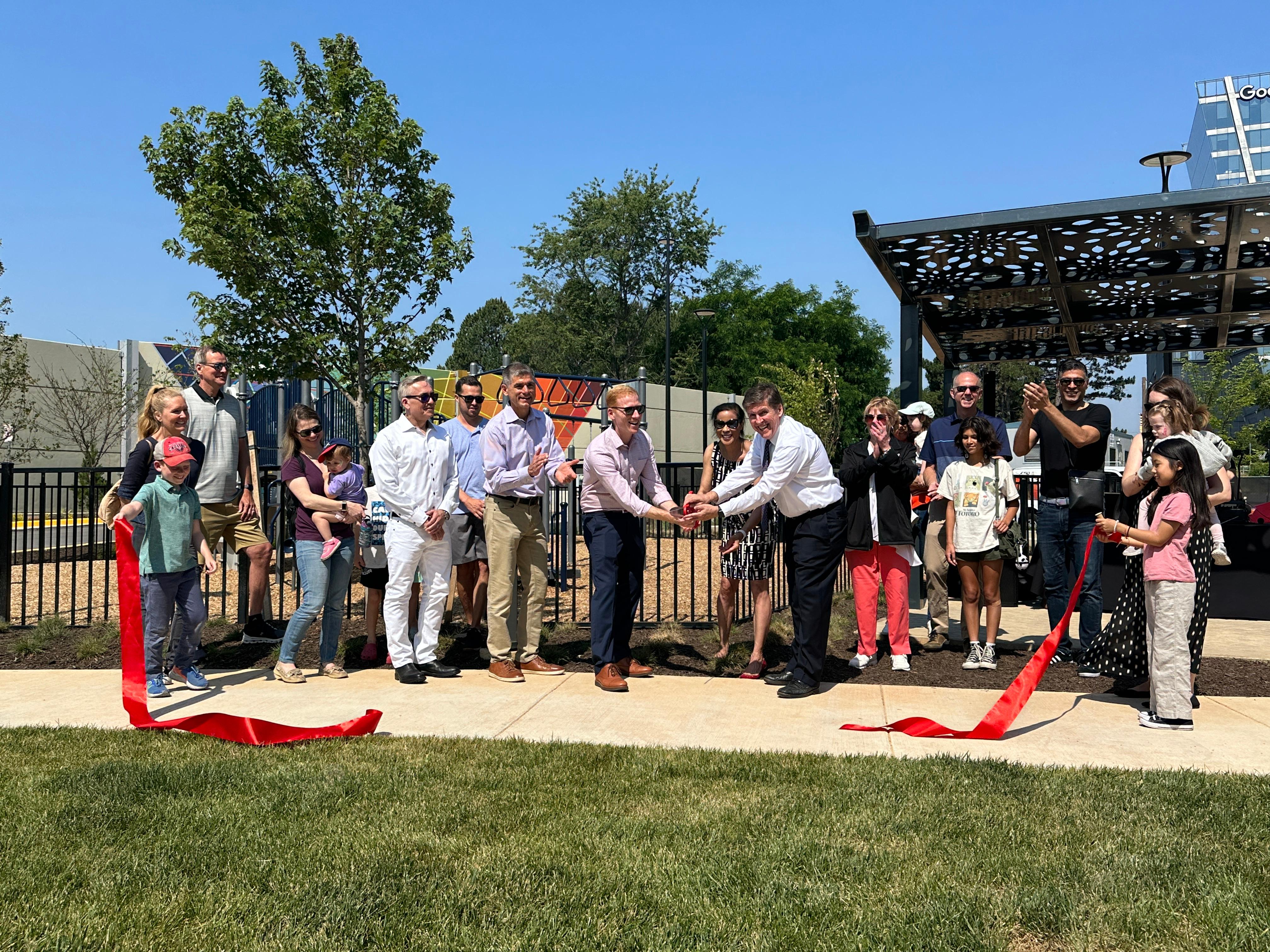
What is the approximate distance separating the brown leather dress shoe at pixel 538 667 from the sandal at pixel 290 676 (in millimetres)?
1437

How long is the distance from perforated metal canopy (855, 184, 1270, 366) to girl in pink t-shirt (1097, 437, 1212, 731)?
8.24ft

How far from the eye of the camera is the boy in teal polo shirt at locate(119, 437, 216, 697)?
20.4ft

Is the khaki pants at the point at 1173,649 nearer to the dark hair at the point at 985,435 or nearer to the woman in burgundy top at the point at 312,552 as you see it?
the dark hair at the point at 985,435

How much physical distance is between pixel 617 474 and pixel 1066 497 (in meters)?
3.18

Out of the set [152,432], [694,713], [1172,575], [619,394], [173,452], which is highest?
[619,394]

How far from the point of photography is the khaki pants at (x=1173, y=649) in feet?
17.7

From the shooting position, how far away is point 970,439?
23.9 feet

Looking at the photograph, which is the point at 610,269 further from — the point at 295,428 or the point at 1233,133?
the point at 1233,133

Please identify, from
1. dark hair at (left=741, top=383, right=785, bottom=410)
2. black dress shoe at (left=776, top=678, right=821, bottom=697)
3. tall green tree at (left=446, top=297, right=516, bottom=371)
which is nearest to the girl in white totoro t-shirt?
black dress shoe at (left=776, top=678, right=821, bottom=697)

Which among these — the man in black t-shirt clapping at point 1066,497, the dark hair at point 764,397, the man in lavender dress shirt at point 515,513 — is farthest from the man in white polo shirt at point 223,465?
the man in black t-shirt clapping at point 1066,497

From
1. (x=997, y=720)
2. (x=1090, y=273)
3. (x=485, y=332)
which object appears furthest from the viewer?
(x=485, y=332)

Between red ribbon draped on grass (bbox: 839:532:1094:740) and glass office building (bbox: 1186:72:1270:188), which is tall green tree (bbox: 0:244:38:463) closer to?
red ribbon draped on grass (bbox: 839:532:1094:740)

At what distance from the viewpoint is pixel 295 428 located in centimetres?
686

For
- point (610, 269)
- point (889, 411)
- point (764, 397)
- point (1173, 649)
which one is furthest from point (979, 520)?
point (610, 269)
